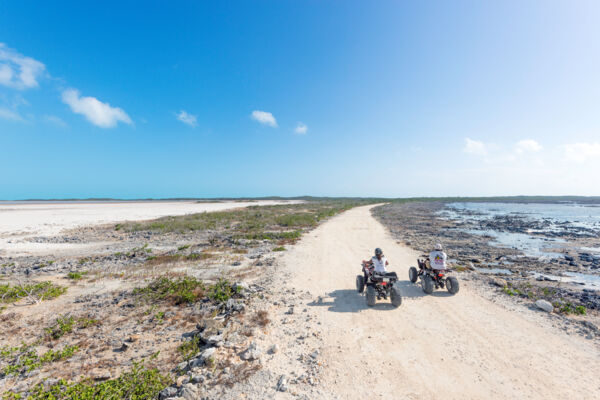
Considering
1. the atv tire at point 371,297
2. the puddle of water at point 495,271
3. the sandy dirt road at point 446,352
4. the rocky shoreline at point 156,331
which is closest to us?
the sandy dirt road at point 446,352

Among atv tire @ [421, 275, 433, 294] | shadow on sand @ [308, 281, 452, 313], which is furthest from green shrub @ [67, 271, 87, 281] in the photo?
atv tire @ [421, 275, 433, 294]

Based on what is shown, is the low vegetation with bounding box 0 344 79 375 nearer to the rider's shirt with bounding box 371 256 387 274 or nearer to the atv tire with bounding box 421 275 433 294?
the rider's shirt with bounding box 371 256 387 274

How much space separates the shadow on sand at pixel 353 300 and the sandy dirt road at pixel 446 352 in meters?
0.04

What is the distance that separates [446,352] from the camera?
633cm

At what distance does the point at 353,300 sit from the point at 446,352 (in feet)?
11.9

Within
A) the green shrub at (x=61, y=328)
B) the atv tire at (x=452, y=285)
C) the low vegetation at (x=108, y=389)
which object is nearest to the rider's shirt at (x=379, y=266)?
the atv tire at (x=452, y=285)

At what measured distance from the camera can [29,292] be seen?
1022 cm

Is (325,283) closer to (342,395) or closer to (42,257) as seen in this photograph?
(342,395)

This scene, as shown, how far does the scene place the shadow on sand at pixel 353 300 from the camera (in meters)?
8.87

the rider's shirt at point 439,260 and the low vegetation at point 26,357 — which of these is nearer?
the low vegetation at point 26,357

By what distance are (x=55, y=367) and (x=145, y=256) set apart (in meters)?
12.0

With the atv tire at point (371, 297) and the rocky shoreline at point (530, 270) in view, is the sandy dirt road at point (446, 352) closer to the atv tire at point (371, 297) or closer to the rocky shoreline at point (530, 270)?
the atv tire at point (371, 297)

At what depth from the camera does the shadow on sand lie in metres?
8.87

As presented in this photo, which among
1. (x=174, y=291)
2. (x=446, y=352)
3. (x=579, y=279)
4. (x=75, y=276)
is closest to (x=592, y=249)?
(x=579, y=279)
